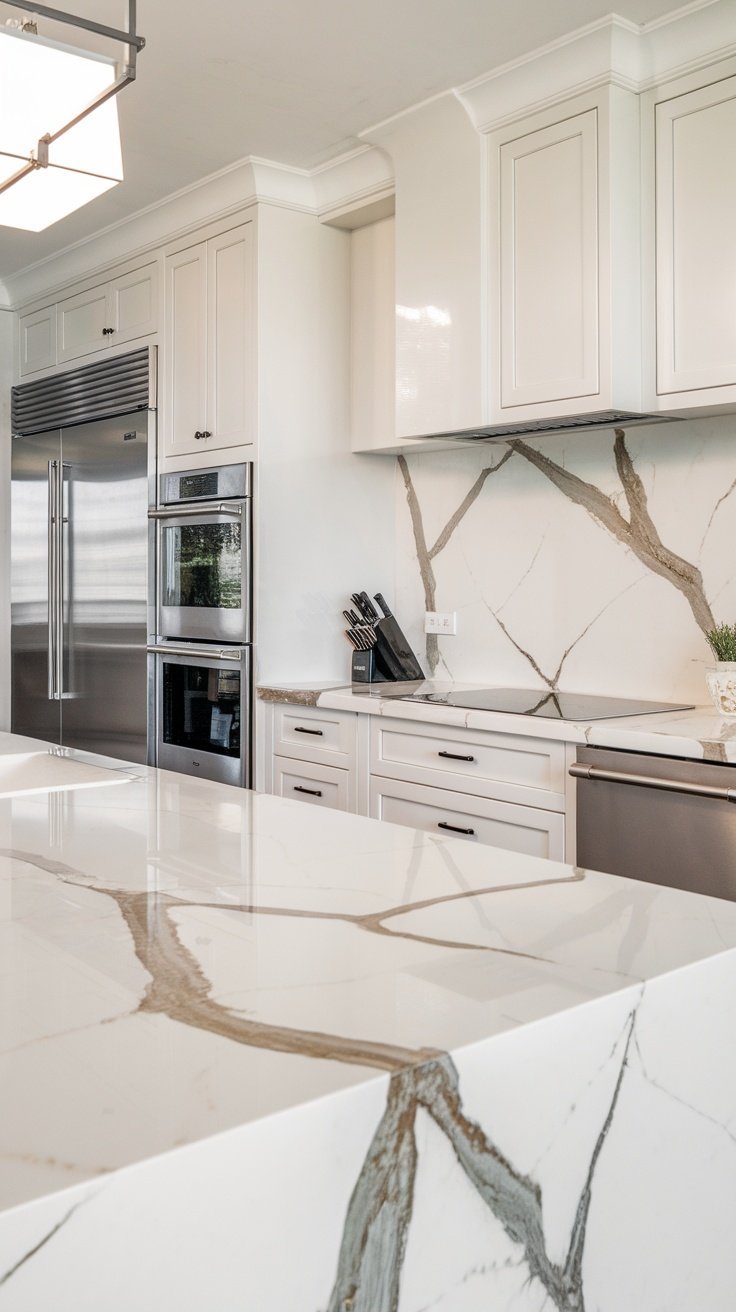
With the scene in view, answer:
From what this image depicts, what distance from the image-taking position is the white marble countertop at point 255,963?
1.97ft

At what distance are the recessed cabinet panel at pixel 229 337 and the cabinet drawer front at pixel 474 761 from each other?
45.1 inches

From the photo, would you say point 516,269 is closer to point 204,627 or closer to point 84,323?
point 204,627

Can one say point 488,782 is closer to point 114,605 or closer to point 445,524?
point 445,524

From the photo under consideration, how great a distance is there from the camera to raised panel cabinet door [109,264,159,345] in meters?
3.86

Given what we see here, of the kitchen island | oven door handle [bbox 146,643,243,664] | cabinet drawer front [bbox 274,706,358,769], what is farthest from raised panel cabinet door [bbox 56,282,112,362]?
the kitchen island

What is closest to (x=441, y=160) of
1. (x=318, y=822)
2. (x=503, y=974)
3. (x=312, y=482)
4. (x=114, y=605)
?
(x=312, y=482)

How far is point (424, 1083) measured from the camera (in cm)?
65

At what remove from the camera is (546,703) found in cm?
284

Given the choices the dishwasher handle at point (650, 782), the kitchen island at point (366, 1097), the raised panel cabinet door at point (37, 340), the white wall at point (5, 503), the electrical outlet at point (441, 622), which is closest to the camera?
the kitchen island at point (366, 1097)

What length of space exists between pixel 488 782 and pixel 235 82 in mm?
1896

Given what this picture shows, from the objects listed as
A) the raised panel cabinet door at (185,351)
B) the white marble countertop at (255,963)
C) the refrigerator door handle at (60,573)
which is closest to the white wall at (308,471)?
the raised panel cabinet door at (185,351)

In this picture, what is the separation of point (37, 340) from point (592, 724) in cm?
325

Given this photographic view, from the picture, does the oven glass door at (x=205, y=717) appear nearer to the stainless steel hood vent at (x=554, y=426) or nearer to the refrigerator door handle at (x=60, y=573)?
the refrigerator door handle at (x=60, y=573)

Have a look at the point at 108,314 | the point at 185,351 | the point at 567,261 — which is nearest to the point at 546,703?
the point at 567,261
